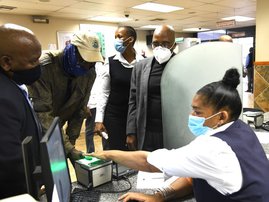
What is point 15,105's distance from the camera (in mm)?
855

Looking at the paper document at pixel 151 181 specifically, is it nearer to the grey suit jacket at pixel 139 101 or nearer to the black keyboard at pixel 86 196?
the black keyboard at pixel 86 196

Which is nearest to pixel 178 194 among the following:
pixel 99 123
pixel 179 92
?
pixel 179 92

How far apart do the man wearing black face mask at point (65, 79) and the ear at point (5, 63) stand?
0.42 m

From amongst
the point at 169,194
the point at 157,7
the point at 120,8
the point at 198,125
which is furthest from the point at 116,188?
the point at 157,7

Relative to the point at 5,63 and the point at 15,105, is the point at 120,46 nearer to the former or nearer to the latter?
the point at 5,63

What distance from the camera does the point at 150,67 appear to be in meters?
1.88

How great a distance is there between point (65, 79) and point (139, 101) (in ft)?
1.76

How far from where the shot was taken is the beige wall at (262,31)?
4.40 m

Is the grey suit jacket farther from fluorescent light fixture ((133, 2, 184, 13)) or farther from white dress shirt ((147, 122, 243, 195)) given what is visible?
fluorescent light fixture ((133, 2, 184, 13))

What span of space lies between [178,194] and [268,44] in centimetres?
399

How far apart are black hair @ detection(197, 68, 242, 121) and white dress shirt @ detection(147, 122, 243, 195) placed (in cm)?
15

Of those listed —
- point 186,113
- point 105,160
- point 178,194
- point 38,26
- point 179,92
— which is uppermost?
point 38,26

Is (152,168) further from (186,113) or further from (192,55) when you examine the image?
(192,55)

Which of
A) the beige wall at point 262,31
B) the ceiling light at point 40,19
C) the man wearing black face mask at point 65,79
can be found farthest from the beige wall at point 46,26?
the man wearing black face mask at point 65,79
